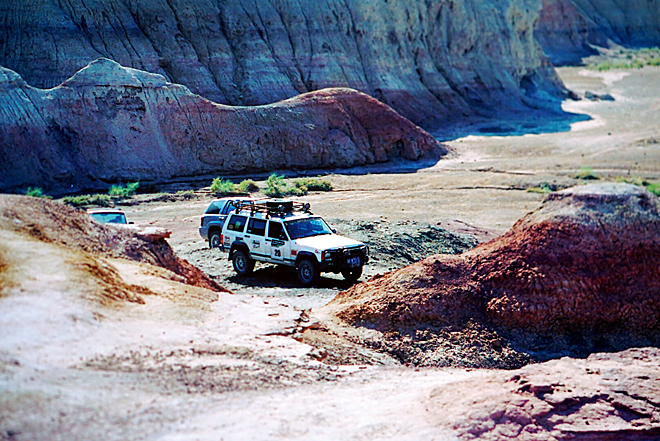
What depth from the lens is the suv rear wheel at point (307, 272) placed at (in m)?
17.4

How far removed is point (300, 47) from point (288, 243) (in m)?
31.8

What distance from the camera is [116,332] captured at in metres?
9.29

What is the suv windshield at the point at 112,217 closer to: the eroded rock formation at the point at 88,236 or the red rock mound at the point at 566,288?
the eroded rock formation at the point at 88,236

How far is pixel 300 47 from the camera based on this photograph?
156ft

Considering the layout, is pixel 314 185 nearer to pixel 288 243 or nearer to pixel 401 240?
pixel 401 240

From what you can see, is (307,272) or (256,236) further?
(256,236)

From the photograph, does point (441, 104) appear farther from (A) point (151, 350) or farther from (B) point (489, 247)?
(A) point (151, 350)

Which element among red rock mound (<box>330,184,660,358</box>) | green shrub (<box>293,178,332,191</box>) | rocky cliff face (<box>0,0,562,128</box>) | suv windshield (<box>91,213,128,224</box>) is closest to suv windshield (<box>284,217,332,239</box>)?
suv windshield (<box>91,213,128,224</box>)

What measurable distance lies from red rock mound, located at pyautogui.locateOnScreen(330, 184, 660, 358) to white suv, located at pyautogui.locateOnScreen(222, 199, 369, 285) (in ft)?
14.2

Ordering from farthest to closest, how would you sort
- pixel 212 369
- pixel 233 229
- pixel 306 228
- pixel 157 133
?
pixel 157 133, pixel 233 229, pixel 306 228, pixel 212 369

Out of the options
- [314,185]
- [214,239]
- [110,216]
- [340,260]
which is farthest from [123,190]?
[340,260]

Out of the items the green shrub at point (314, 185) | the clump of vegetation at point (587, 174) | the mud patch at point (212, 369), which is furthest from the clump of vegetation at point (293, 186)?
the mud patch at point (212, 369)

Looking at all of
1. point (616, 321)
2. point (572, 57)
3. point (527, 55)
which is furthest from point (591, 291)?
point (572, 57)

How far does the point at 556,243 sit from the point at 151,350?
6.89m
